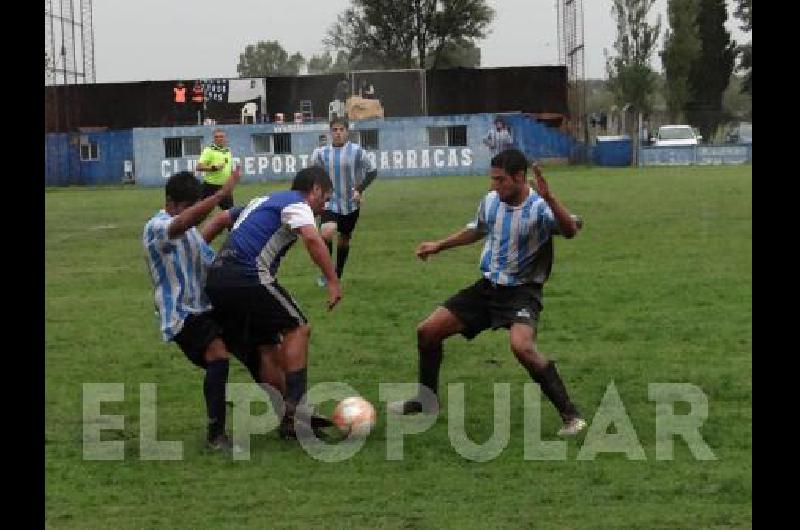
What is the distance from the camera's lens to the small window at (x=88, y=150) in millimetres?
55594

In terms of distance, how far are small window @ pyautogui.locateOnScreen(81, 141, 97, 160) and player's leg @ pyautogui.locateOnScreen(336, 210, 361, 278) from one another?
38666mm

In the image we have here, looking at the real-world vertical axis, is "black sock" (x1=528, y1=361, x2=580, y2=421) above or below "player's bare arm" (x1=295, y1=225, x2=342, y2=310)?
below

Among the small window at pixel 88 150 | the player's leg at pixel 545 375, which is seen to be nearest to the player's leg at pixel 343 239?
the player's leg at pixel 545 375

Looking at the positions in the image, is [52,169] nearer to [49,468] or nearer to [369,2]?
[369,2]

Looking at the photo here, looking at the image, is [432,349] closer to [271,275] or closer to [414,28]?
[271,275]

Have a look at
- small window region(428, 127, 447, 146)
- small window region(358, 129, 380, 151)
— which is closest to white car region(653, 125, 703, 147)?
small window region(428, 127, 447, 146)

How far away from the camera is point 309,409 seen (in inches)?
350

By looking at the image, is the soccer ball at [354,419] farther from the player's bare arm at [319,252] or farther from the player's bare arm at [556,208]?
the player's bare arm at [556,208]

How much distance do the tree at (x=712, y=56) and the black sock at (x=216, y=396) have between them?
8318cm

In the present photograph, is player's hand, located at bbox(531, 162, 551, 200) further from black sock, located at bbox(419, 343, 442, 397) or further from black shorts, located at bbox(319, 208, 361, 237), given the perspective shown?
black shorts, located at bbox(319, 208, 361, 237)

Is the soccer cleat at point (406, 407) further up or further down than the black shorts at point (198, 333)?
further down

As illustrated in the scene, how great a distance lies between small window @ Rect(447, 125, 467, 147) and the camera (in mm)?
52312

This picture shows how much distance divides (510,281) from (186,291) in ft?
6.74
